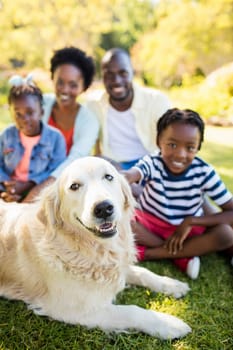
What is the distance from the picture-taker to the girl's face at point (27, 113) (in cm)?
283

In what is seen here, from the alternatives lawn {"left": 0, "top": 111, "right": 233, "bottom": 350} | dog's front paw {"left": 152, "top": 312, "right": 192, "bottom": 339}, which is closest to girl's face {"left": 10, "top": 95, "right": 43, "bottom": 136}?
lawn {"left": 0, "top": 111, "right": 233, "bottom": 350}

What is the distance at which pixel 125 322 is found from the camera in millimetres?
1872

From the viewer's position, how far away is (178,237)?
2.45 meters

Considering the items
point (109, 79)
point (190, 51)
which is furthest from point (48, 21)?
point (109, 79)

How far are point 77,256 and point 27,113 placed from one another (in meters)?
1.39

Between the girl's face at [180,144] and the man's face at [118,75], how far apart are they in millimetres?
967

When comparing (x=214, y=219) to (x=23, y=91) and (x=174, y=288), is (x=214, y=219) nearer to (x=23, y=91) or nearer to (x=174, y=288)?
(x=174, y=288)

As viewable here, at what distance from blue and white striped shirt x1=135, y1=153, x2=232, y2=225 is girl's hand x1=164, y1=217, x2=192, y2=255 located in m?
0.16

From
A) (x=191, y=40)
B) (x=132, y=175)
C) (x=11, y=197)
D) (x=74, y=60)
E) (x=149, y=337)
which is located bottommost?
(x=149, y=337)

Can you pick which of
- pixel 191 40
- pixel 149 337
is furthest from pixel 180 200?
pixel 191 40

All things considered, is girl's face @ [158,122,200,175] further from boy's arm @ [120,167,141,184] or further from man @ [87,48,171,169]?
man @ [87,48,171,169]

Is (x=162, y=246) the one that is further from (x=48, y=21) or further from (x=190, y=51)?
(x=48, y=21)

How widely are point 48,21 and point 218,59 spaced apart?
7695 millimetres

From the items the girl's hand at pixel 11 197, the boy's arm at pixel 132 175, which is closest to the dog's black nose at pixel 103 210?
the boy's arm at pixel 132 175
